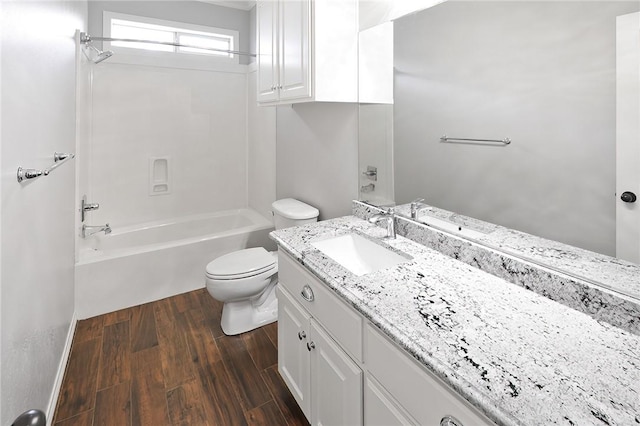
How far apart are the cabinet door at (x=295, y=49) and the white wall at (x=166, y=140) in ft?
5.57

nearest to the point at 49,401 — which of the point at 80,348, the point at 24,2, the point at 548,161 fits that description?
the point at 80,348

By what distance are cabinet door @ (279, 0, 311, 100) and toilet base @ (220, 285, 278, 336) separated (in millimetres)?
1355

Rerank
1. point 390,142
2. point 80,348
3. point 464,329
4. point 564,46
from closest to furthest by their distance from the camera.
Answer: point 464,329 → point 564,46 → point 390,142 → point 80,348

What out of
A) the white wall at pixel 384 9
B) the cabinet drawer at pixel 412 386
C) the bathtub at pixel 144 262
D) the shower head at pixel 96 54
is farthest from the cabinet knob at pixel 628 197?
the shower head at pixel 96 54

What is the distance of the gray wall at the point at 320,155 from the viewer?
6.97ft

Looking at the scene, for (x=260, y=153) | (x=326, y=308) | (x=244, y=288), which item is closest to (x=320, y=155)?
(x=244, y=288)

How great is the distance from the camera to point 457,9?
50.6 inches

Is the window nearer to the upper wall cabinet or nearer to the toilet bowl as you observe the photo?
the upper wall cabinet

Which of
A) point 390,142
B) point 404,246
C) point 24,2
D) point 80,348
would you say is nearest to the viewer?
point 24,2

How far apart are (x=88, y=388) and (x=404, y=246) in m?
1.75

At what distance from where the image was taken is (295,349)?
57.2 inches

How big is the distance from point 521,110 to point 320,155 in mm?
1474

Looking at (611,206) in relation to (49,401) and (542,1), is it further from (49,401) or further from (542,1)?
(49,401)

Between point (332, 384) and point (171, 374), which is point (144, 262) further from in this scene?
point (332, 384)
